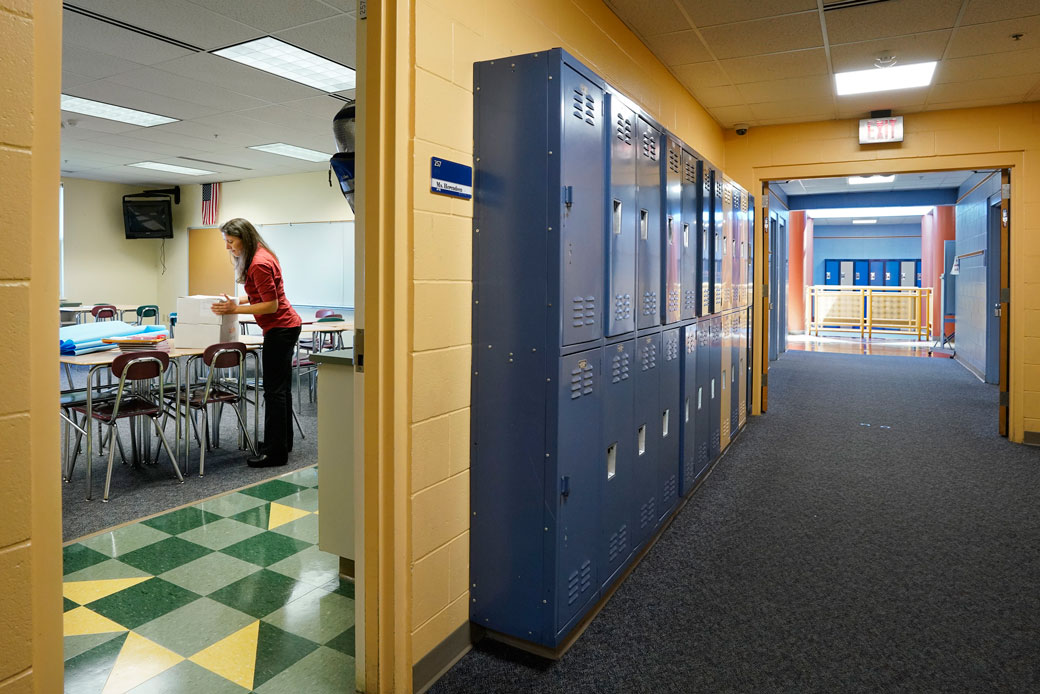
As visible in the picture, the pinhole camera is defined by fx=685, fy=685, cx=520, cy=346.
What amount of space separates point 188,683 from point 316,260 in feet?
27.5

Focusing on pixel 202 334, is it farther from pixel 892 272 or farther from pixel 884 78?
pixel 892 272

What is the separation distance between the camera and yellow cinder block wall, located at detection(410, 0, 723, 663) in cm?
211

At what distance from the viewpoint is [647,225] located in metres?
3.00

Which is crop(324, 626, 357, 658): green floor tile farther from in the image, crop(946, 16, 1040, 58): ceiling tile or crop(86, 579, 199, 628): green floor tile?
crop(946, 16, 1040, 58): ceiling tile

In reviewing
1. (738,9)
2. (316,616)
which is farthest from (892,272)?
(316,616)

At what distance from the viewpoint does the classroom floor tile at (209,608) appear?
218 cm

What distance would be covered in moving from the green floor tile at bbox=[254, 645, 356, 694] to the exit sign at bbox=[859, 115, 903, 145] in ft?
19.4

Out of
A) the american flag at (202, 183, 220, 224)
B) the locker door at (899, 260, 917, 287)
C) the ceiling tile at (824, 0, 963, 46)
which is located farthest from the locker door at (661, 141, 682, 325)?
the locker door at (899, 260, 917, 287)

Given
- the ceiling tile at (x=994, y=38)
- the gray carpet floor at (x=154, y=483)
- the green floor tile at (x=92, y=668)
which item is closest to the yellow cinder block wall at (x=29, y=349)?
the green floor tile at (x=92, y=668)

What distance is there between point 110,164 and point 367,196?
9.13 meters

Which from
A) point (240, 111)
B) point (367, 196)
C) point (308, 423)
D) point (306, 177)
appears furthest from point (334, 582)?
point (306, 177)

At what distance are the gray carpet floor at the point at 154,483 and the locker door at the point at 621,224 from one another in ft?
8.76

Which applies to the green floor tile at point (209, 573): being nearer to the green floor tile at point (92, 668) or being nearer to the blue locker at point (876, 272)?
the green floor tile at point (92, 668)

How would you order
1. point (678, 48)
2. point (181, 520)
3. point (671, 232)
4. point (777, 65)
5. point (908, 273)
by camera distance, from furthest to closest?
1. point (908, 273)
2. point (777, 65)
3. point (678, 48)
4. point (181, 520)
5. point (671, 232)
